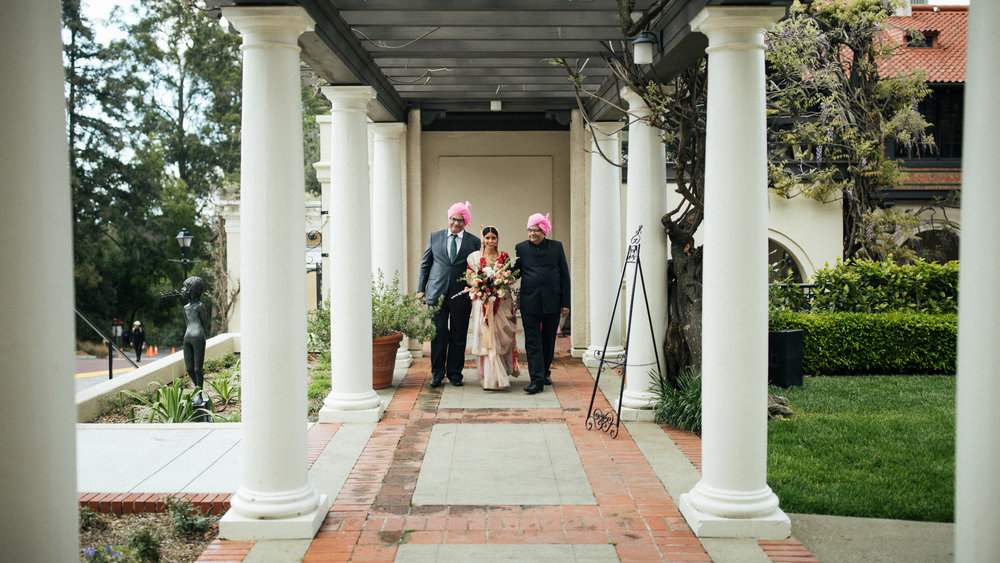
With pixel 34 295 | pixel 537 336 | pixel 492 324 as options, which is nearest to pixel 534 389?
pixel 537 336

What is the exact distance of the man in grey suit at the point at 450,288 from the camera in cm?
982

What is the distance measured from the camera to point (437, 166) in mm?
13633

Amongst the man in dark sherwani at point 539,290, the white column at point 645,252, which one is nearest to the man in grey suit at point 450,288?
the man in dark sherwani at point 539,290

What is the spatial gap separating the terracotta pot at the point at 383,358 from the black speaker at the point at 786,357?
4486 millimetres

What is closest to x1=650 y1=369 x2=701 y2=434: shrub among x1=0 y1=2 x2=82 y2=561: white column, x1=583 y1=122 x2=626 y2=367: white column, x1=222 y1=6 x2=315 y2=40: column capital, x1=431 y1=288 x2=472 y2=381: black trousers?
x1=431 y1=288 x2=472 y2=381: black trousers

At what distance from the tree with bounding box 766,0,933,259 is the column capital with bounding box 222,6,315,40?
40.1ft

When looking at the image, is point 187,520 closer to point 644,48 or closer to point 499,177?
point 644,48

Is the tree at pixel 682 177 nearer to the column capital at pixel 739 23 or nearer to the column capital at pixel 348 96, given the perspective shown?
the column capital at pixel 348 96

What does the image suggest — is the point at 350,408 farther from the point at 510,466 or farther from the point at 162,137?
the point at 162,137

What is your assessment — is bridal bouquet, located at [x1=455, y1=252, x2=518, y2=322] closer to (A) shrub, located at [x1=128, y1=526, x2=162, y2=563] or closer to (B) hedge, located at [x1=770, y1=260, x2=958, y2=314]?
(B) hedge, located at [x1=770, y1=260, x2=958, y2=314]

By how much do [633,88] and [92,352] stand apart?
3232cm

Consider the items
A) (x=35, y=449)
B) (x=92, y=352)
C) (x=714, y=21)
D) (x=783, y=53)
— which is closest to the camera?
(x=35, y=449)

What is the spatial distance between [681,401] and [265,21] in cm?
488

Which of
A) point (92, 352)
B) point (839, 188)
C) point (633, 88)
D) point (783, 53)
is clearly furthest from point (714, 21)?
point (92, 352)
